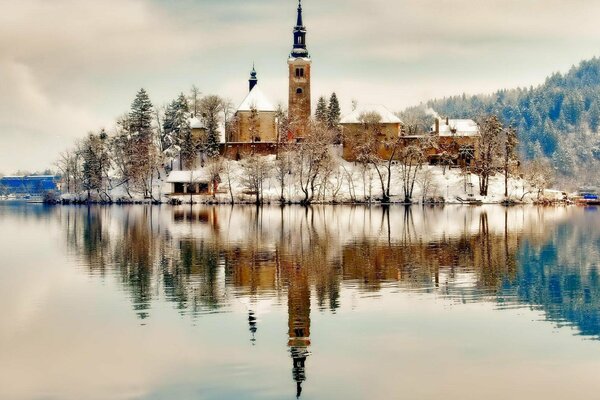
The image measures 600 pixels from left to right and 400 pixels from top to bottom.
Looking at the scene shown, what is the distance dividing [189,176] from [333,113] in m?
28.4

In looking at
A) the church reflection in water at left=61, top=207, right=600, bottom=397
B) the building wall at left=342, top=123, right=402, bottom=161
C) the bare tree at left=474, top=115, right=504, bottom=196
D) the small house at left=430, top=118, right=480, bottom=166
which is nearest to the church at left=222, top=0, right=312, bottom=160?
→ the building wall at left=342, top=123, right=402, bottom=161

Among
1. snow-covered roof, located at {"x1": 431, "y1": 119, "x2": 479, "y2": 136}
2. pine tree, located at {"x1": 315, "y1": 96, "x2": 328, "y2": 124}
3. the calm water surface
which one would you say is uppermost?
pine tree, located at {"x1": 315, "y1": 96, "x2": 328, "y2": 124}

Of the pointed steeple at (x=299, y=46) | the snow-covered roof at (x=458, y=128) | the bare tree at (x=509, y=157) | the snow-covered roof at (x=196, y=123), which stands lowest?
the bare tree at (x=509, y=157)

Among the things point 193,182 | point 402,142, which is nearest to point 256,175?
point 193,182

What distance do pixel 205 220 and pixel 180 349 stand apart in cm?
4821

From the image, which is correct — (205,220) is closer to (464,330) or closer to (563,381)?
(464,330)

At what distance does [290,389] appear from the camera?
16562mm

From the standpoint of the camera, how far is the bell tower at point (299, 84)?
382ft

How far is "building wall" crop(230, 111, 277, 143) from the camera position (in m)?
118

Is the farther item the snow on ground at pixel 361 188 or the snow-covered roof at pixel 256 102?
the snow-covered roof at pixel 256 102

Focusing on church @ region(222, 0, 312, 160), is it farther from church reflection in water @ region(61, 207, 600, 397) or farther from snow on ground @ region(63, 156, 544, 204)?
church reflection in water @ region(61, 207, 600, 397)

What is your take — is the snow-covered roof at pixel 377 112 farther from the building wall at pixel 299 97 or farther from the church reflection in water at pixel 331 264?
the church reflection in water at pixel 331 264

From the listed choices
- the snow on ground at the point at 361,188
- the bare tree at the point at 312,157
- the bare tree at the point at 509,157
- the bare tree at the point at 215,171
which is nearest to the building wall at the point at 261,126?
the snow on ground at the point at 361,188

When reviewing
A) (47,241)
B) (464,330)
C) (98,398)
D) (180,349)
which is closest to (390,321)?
(464,330)
